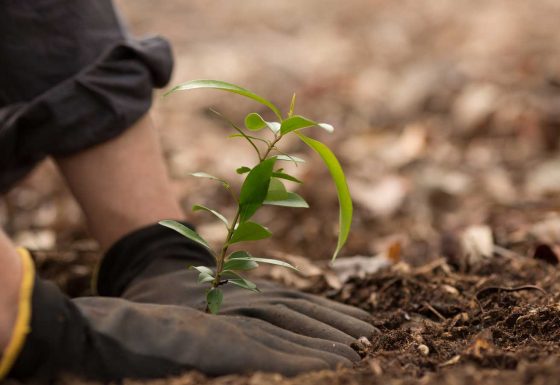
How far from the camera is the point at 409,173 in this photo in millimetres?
2525

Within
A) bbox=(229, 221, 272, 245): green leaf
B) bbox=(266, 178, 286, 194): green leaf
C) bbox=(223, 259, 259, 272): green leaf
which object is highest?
bbox=(266, 178, 286, 194): green leaf

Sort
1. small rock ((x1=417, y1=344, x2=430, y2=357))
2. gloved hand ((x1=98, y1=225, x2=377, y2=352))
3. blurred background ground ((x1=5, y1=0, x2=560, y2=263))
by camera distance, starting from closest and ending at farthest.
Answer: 1. small rock ((x1=417, y1=344, x2=430, y2=357))
2. gloved hand ((x1=98, y1=225, x2=377, y2=352))
3. blurred background ground ((x1=5, y1=0, x2=560, y2=263))

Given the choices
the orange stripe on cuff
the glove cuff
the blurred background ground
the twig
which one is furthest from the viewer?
the blurred background ground

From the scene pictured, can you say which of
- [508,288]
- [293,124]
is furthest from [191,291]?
[508,288]

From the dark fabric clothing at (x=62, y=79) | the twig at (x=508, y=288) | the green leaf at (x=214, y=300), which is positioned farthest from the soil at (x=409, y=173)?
the dark fabric clothing at (x=62, y=79)

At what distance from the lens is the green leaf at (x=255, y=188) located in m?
1.08

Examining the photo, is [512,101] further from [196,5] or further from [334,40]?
[196,5]

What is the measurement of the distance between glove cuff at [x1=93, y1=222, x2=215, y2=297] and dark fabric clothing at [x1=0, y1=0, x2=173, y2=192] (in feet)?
0.72

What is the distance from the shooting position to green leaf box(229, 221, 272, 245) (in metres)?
1.11

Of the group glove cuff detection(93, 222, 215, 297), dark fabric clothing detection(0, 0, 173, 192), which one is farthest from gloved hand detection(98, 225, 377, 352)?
dark fabric clothing detection(0, 0, 173, 192)

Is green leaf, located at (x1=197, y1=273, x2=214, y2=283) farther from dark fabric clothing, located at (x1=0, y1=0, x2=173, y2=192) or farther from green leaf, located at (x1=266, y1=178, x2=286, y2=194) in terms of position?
dark fabric clothing, located at (x1=0, y1=0, x2=173, y2=192)

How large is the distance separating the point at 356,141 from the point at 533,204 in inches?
35.2

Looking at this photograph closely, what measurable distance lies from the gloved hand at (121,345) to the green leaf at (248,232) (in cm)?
13

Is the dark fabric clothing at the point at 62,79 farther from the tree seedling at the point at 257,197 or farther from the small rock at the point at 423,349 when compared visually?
the small rock at the point at 423,349
